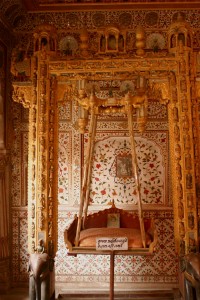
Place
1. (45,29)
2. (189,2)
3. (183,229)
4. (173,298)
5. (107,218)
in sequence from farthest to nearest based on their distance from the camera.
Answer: (189,2), (107,218), (173,298), (45,29), (183,229)

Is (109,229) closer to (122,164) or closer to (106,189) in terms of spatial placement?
(106,189)

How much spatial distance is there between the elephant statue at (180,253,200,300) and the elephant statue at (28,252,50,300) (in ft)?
4.44

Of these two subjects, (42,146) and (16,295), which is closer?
(42,146)

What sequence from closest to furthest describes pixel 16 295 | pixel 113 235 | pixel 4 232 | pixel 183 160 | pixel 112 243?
pixel 112 243, pixel 113 235, pixel 183 160, pixel 16 295, pixel 4 232

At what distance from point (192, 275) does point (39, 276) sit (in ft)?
4.78

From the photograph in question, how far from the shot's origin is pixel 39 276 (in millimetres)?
3545

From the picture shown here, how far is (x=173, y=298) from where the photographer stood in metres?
4.40

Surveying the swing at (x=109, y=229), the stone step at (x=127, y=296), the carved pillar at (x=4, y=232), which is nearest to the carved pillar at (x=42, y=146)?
the swing at (x=109, y=229)

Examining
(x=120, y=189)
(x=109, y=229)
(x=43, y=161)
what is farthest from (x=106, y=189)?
(x=43, y=161)

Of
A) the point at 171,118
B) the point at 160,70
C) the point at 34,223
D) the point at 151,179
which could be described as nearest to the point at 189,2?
the point at 160,70

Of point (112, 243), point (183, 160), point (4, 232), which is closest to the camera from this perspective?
point (112, 243)

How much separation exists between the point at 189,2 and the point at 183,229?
3150mm

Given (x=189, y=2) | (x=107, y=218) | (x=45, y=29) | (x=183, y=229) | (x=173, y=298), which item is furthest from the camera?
(x=189, y=2)

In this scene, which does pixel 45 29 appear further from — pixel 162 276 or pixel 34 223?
pixel 162 276
